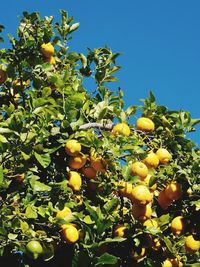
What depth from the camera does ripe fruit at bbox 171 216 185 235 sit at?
368 centimetres

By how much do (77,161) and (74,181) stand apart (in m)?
0.15

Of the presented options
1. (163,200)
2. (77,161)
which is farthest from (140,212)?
(77,161)

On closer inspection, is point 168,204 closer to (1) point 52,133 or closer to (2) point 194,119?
(2) point 194,119

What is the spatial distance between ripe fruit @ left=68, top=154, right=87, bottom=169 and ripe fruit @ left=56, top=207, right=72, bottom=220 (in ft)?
1.21

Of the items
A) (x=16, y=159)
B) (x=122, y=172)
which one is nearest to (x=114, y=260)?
(x=122, y=172)

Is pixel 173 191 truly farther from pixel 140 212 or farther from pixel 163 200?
pixel 140 212

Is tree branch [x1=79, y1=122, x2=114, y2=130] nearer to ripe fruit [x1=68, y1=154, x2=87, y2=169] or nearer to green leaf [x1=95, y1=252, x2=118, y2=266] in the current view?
ripe fruit [x1=68, y1=154, x2=87, y2=169]

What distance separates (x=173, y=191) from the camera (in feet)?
11.8

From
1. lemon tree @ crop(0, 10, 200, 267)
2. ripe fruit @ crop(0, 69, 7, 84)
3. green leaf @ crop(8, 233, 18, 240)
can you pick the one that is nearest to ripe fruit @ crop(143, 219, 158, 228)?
lemon tree @ crop(0, 10, 200, 267)

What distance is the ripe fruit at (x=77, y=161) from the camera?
3.61 metres

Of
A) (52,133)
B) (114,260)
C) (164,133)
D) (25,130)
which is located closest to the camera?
(114,260)

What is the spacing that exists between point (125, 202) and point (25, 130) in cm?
104

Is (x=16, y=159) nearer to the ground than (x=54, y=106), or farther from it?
nearer to the ground

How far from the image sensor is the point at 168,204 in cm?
375
